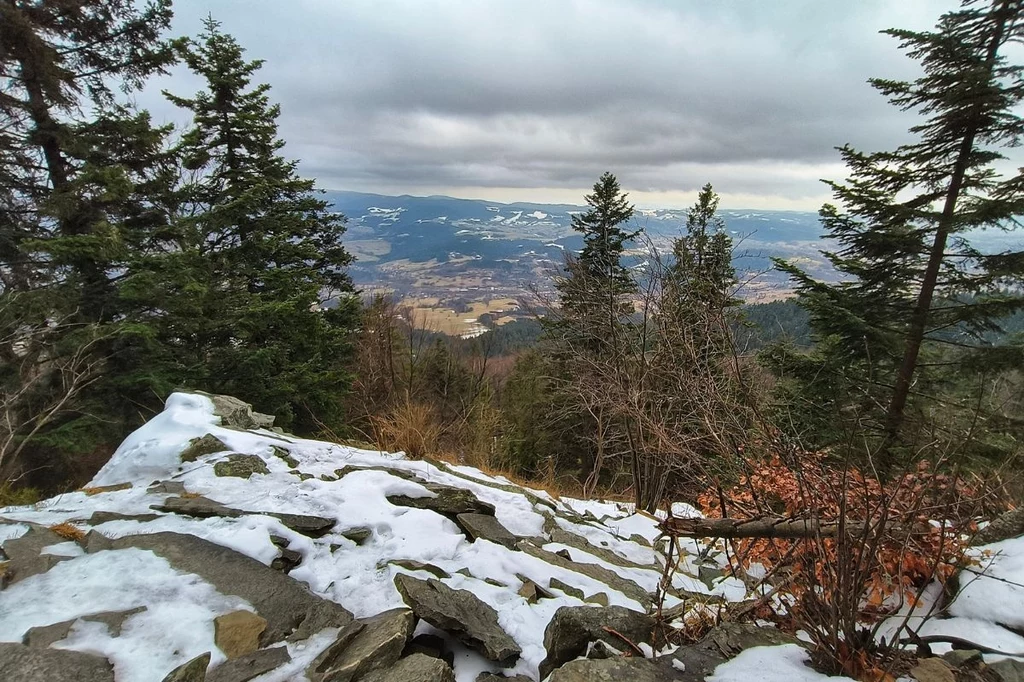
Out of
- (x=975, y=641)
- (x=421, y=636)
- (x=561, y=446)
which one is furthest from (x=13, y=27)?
(x=561, y=446)

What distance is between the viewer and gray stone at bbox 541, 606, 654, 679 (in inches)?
97.2

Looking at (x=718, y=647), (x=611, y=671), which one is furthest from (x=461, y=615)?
(x=718, y=647)

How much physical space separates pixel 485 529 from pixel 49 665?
8.76 ft

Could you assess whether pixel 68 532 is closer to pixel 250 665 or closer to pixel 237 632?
pixel 237 632

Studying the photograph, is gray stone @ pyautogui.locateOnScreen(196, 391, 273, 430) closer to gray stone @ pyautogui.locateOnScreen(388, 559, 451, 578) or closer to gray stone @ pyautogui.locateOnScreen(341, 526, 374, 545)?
gray stone @ pyautogui.locateOnScreen(341, 526, 374, 545)

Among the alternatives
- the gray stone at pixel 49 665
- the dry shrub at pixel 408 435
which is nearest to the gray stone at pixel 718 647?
the gray stone at pixel 49 665

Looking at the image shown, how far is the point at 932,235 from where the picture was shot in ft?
25.4

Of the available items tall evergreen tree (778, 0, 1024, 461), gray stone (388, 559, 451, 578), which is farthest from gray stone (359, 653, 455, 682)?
tall evergreen tree (778, 0, 1024, 461)

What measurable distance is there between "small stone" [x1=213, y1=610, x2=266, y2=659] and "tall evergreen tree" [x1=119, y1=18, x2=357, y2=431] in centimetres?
783

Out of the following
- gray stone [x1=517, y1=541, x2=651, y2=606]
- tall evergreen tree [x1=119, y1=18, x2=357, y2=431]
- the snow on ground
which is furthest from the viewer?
tall evergreen tree [x1=119, y1=18, x2=357, y2=431]

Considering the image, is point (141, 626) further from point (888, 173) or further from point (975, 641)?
point (888, 173)

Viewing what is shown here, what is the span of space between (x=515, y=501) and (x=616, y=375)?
320cm

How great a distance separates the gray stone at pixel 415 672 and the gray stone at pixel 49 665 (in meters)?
1.19

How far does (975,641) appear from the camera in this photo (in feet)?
7.39
